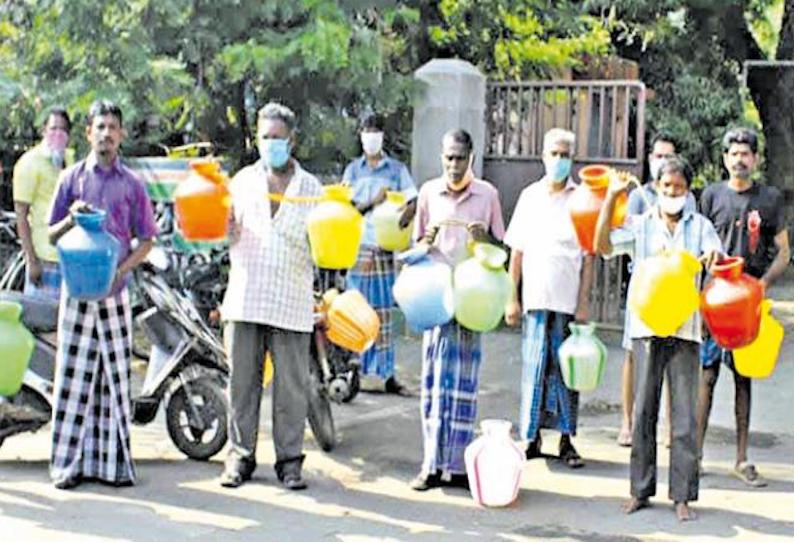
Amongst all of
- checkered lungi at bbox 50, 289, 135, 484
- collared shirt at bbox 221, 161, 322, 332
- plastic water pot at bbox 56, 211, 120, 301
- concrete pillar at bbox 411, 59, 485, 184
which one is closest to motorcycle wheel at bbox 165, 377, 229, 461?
checkered lungi at bbox 50, 289, 135, 484

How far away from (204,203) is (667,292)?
2.01 metres

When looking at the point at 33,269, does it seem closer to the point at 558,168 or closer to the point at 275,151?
the point at 275,151

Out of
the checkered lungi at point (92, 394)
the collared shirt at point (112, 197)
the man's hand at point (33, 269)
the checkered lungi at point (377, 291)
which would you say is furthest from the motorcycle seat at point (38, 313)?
the checkered lungi at point (377, 291)

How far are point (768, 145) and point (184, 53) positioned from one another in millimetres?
11589

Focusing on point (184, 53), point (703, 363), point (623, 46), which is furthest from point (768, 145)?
point (703, 363)

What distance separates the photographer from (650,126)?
1452 cm

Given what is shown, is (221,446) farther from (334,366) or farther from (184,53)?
(184,53)

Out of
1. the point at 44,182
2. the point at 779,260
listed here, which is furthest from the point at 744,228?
the point at 44,182

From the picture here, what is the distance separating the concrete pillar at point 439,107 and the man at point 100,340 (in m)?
4.65

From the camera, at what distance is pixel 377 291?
27.0ft

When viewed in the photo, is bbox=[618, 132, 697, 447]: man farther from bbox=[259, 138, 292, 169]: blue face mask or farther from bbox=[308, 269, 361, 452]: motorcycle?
bbox=[259, 138, 292, 169]: blue face mask

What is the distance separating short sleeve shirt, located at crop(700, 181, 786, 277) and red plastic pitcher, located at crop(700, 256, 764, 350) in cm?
69

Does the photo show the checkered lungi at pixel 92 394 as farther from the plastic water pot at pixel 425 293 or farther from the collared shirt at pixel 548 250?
the collared shirt at pixel 548 250

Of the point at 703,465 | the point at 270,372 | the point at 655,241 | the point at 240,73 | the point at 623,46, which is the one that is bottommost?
the point at 703,465
